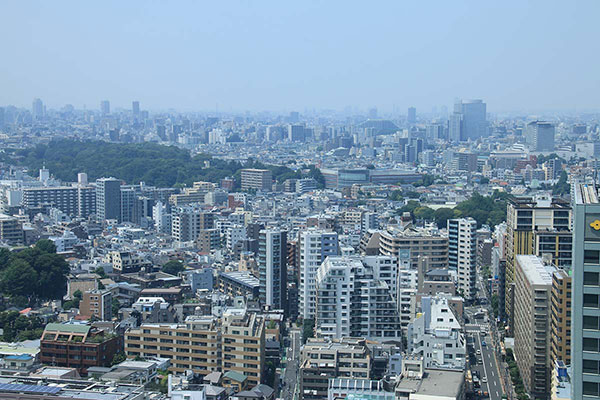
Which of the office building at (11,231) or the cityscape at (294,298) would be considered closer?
the cityscape at (294,298)

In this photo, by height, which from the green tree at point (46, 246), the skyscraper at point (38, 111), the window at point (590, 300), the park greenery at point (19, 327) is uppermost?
the skyscraper at point (38, 111)

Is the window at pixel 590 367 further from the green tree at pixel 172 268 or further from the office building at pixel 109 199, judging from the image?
the office building at pixel 109 199

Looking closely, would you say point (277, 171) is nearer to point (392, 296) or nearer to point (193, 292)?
point (193, 292)

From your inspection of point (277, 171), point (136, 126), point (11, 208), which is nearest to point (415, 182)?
point (277, 171)

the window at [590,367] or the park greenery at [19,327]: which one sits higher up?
the window at [590,367]

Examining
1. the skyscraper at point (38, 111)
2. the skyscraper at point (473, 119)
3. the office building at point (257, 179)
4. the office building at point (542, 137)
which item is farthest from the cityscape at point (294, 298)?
the skyscraper at point (38, 111)

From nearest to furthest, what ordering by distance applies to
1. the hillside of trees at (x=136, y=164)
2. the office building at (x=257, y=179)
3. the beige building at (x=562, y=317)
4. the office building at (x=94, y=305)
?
the beige building at (x=562, y=317), the office building at (x=94, y=305), the office building at (x=257, y=179), the hillside of trees at (x=136, y=164)

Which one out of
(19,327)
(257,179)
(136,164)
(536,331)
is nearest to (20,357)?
(19,327)
